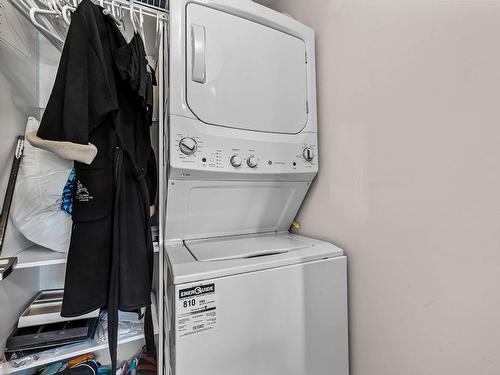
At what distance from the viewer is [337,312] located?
102 centimetres

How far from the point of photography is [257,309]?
2.78 feet

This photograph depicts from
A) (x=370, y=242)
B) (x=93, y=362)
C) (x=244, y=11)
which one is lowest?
(x=93, y=362)

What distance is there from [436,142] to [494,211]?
0.87ft

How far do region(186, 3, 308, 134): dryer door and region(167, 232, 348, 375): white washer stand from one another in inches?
24.1

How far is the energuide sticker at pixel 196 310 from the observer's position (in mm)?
729

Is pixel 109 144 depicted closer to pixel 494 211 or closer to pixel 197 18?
pixel 197 18

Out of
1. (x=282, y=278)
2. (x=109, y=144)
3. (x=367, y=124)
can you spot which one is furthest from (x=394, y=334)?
(x=109, y=144)

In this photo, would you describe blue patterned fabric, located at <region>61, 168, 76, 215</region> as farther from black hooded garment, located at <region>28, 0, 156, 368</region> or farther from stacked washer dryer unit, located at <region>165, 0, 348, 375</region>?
stacked washer dryer unit, located at <region>165, 0, 348, 375</region>

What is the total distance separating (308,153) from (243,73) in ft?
1.71

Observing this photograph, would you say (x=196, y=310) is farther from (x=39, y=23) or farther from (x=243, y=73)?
(x=39, y=23)

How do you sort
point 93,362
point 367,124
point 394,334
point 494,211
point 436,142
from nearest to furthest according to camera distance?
1. point 494,211
2. point 436,142
3. point 394,334
4. point 367,124
5. point 93,362

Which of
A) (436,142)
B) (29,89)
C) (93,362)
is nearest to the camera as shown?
(436,142)

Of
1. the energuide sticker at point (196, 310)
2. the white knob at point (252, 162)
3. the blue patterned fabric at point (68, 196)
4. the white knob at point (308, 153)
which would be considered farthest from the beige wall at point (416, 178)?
the blue patterned fabric at point (68, 196)

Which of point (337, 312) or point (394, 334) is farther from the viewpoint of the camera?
point (337, 312)
